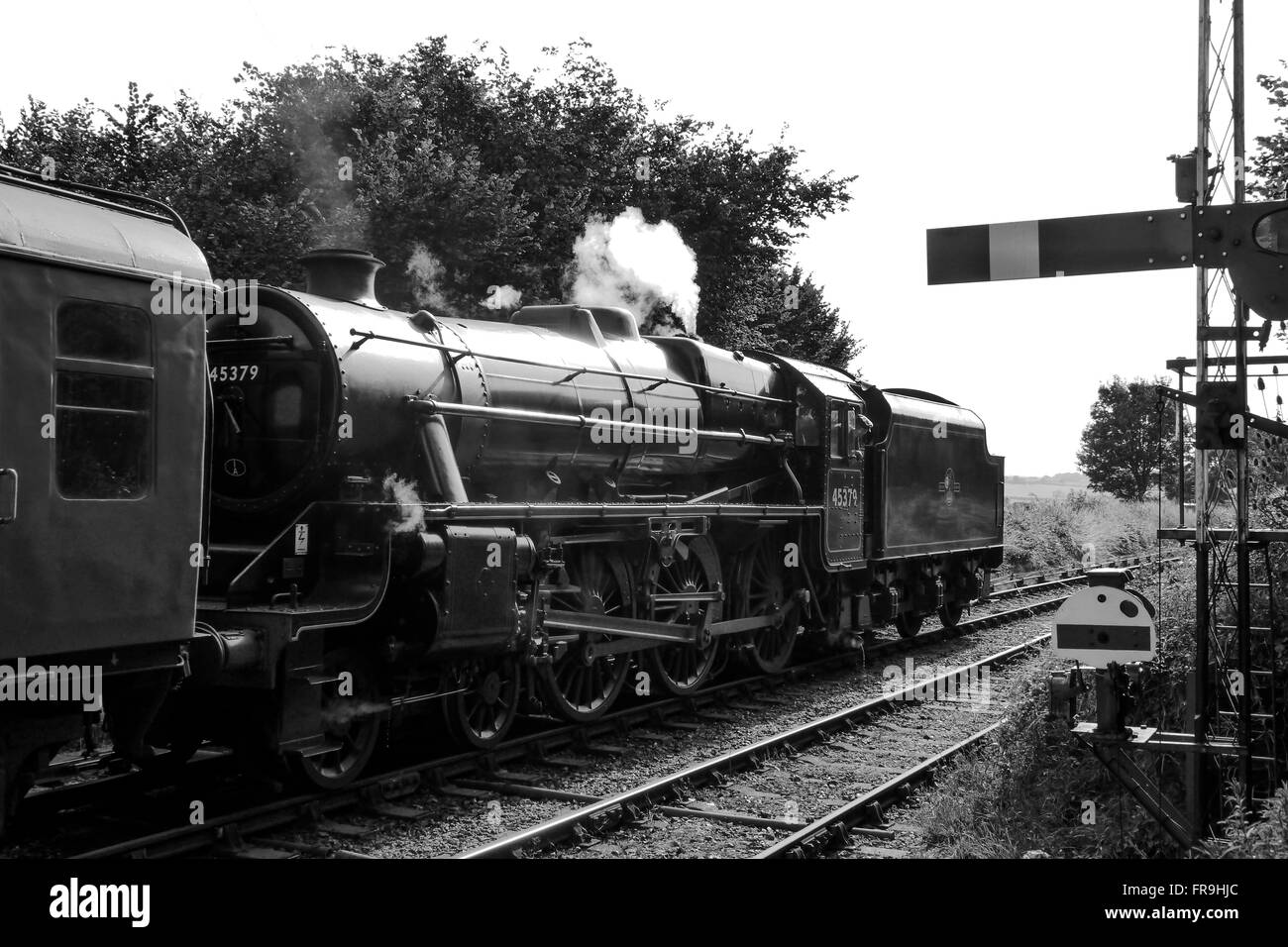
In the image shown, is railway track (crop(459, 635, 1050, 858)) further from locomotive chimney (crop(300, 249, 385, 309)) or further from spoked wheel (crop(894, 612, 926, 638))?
spoked wheel (crop(894, 612, 926, 638))

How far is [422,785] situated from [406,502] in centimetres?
174

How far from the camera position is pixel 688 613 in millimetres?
9633

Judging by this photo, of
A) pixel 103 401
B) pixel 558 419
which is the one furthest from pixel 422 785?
pixel 103 401

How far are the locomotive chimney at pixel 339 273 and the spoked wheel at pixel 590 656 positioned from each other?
2.49 m

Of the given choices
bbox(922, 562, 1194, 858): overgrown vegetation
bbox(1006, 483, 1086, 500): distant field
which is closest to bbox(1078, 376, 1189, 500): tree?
bbox(1006, 483, 1086, 500): distant field

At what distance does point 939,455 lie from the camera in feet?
46.7

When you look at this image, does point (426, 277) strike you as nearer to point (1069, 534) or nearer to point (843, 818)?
point (843, 818)

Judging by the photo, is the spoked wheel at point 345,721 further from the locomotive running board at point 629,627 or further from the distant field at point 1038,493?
the distant field at point 1038,493

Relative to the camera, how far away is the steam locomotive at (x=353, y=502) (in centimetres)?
463

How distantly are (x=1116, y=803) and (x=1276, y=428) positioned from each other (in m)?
2.16

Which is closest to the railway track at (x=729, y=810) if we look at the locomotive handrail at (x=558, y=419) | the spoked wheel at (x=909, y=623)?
the locomotive handrail at (x=558, y=419)

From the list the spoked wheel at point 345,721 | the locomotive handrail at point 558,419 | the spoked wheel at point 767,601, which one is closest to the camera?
the spoked wheel at point 345,721

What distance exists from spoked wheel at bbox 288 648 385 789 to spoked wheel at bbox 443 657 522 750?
0.61 meters

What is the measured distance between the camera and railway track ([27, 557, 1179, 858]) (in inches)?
215
